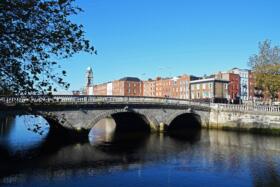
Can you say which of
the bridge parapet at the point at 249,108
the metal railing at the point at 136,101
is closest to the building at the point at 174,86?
the bridge parapet at the point at 249,108

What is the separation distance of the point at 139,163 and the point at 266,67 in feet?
122

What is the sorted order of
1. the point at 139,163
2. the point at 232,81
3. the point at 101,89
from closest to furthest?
the point at 139,163 < the point at 232,81 < the point at 101,89

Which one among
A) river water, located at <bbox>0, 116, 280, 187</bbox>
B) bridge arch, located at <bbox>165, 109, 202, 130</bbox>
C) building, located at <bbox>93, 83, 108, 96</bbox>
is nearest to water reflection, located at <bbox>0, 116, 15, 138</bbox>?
river water, located at <bbox>0, 116, 280, 187</bbox>

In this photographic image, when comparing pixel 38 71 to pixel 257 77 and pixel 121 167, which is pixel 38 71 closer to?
pixel 121 167

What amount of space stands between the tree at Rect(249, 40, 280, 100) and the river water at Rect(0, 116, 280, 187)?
20.9 m

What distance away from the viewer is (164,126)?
45.5 m

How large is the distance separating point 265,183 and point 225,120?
32291 millimetres

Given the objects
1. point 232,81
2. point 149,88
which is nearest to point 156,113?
point 232,81

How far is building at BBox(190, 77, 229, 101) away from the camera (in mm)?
96750

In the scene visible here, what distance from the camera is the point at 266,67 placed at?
53688 millimetres

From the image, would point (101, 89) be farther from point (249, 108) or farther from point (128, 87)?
point (249, 108)

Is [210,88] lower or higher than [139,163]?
higher

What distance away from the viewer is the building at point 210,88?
9675cm

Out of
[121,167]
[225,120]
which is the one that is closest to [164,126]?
[225,120]
